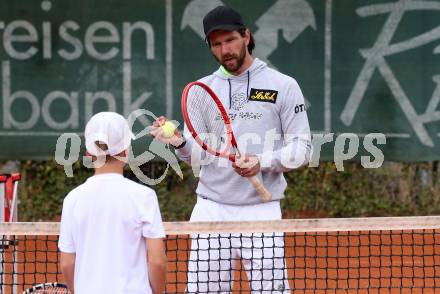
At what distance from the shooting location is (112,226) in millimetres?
3137

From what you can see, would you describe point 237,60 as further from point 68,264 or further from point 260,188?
point 68,264

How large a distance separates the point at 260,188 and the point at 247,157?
141mm

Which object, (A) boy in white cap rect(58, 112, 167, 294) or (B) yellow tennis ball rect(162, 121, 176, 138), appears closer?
(A) boy in white cap rect(58, 112, 167, 294)

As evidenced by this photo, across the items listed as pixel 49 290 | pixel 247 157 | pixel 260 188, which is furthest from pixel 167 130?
pixel 49 290

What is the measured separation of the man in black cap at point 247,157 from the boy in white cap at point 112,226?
0.92 m

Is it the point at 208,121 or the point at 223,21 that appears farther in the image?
the point at 208,121

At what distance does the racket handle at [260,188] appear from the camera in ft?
13.4

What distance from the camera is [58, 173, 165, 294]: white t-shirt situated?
3141 millimetres

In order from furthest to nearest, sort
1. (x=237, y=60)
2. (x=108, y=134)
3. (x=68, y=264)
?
(x=237, y=60) → (x=68, y=264) → (x=108, y=134)

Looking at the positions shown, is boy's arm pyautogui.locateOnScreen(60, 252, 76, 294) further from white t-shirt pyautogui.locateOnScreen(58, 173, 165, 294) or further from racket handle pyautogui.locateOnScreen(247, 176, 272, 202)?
racket handle pyautogui.locateOnScreen(247, 176, 272, 202)

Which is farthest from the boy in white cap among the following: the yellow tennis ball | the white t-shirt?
the yellow tennis ball

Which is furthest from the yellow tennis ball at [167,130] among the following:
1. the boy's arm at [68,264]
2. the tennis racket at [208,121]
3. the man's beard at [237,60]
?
the boy's arm at [68,264]

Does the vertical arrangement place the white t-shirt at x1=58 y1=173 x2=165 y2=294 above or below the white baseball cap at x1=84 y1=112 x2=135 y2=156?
below

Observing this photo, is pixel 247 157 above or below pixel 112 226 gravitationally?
above
